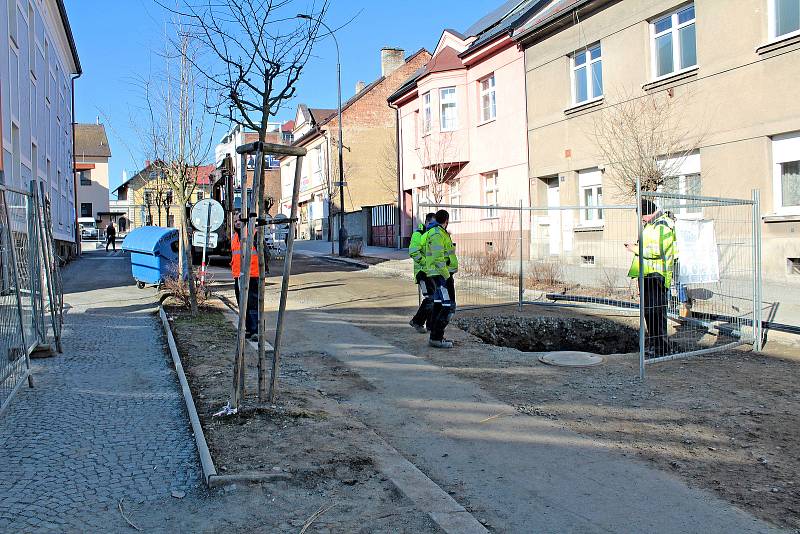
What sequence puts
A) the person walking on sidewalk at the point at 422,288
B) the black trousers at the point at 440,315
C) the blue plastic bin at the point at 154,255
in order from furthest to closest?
the blue plastic bin at the point at 154,255, the person walking on sidewalk at the point at 422,288, the black trousers at the point at 440,315

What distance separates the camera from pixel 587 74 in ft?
58.0

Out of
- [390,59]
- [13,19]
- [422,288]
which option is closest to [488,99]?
[422,288]

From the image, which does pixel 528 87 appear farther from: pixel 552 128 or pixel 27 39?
pixel 27 39

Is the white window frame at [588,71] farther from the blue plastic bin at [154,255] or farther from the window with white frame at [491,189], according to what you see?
the blue plastic bin at [154,255]

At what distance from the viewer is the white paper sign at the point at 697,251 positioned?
25.4 feet

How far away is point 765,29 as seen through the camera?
12328 millimetres

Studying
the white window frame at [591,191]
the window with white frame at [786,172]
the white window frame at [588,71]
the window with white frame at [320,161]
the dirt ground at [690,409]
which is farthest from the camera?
the window with white frame at [320,161]

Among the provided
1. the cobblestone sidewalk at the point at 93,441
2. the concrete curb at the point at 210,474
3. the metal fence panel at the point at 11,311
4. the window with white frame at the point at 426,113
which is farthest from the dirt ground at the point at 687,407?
the window with white frame at the point at 426,113

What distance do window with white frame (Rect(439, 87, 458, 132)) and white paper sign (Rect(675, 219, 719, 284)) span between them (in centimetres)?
1720

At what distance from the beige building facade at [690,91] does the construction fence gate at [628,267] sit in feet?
1.94

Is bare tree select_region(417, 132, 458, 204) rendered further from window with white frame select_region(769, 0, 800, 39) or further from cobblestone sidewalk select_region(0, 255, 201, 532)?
cobblestone sidewalk select_region(0, 255, 201, 532)

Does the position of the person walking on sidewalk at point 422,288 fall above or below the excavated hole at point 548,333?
above

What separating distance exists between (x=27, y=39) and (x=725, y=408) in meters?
21.5

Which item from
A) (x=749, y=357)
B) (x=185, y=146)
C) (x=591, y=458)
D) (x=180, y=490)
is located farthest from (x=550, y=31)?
(x=180, y=490)
